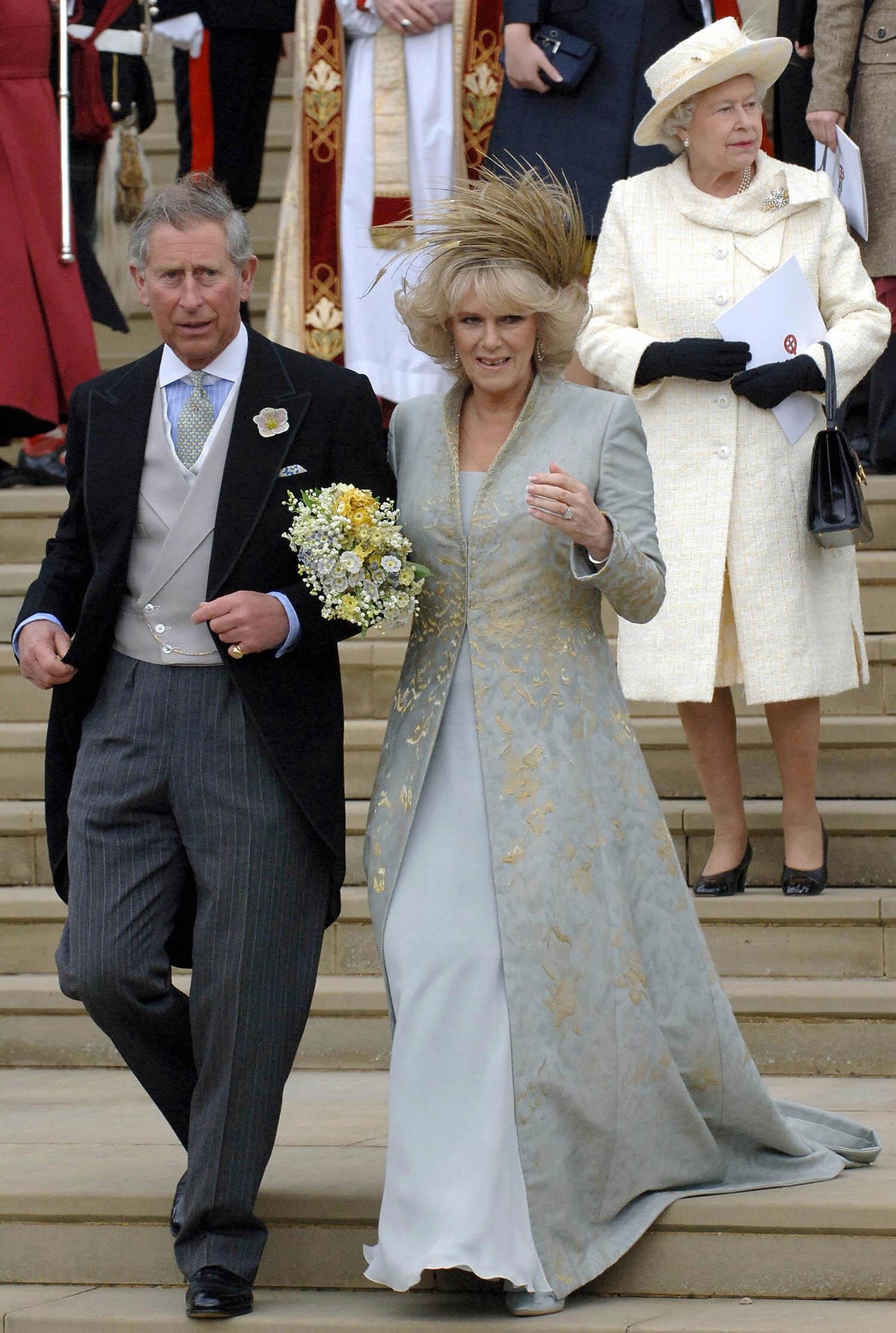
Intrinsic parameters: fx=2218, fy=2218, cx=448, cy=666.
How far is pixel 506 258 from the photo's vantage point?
3891 mm

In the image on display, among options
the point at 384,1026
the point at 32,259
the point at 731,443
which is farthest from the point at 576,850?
the point at 32,259

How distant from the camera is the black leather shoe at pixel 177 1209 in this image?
12.9 feet

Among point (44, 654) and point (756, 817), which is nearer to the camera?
point (44, 654)

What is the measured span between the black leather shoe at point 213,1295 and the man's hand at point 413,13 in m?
4.39

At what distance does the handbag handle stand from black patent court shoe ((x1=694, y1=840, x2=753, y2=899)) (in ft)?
3.42

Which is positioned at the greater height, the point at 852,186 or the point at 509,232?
the point at 852,186

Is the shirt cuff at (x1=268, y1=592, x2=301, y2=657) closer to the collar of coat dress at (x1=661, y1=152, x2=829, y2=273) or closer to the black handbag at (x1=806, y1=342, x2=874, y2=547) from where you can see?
the black handbag at (x1=806, y1=342, x2=874, y2=547)

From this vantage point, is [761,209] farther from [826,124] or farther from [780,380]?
[826,124]

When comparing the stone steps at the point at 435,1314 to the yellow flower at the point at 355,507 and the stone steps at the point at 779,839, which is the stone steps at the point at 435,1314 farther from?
the stone steps at the point at 779,839

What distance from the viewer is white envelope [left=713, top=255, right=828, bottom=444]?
203 inches

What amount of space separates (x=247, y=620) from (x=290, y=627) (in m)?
0.11

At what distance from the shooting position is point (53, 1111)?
4898 mm

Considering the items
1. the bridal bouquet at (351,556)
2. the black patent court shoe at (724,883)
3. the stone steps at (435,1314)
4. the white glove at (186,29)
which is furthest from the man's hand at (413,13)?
the stone steps at (435,1314)

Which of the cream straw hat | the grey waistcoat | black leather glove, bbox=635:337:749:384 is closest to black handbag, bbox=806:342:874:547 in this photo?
black leather glove, bbox=635:337:749:384
